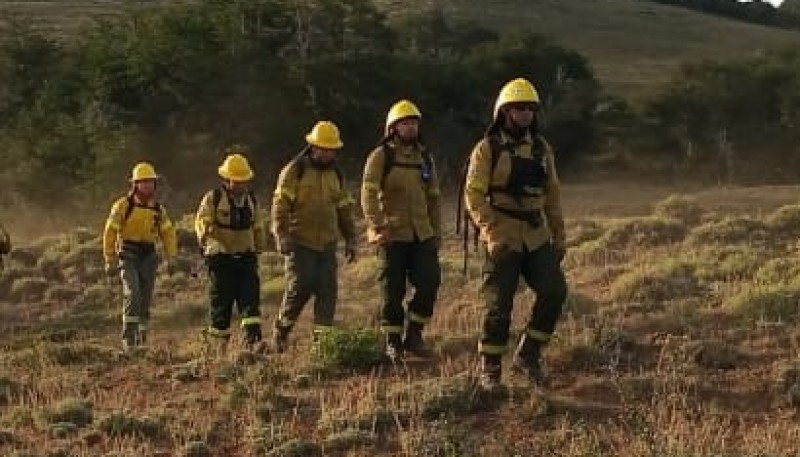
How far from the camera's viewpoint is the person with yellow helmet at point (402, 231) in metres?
9.03

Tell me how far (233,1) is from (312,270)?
20.1 metres

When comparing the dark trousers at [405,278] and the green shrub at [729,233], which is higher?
the dark trousers at [405,278]

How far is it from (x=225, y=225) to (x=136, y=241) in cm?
136

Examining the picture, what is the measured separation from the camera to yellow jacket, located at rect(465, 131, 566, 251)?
7.76m

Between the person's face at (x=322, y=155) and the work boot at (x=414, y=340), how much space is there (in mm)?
1544

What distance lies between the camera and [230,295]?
10.8 metres

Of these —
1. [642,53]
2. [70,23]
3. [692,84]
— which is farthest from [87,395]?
[642,53]

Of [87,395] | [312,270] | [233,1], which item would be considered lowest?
[87,395]

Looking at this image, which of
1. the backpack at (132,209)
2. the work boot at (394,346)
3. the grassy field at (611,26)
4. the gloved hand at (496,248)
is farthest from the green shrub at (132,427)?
the grassy field at (611,26)

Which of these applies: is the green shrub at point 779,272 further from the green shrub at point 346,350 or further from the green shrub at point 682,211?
the green shrub at point 682,211

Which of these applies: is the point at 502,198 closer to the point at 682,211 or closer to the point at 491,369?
the point at 491,369

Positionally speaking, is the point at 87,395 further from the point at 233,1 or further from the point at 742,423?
the point at 233,1

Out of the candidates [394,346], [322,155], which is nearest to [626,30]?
[322,155]

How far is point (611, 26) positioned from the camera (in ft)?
239
